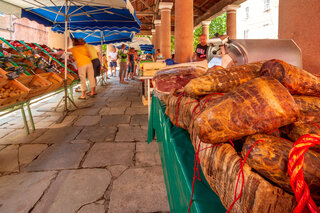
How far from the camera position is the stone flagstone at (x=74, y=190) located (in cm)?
198

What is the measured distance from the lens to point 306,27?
221cm

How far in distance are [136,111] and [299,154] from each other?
528cm

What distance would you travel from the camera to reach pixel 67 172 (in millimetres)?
2598

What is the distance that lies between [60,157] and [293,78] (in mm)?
3062

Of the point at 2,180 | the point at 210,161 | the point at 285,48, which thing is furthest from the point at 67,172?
the point at 285,48

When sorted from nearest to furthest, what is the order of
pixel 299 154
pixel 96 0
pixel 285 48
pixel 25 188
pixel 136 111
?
pixel 299 154
pixel 285 48
pixel 25 188
pixel 96 0
pixel 136 111

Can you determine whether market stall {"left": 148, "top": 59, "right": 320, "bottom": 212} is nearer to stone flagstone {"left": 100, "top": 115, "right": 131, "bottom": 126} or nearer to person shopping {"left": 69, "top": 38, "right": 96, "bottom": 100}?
stone flagstone {"left": 100, "top": 115, "right": 131, "bottom": 126}

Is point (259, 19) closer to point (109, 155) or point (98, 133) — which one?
point (98, 133)

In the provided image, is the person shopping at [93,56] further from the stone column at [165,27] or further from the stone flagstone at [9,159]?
the stone column at [165,27]

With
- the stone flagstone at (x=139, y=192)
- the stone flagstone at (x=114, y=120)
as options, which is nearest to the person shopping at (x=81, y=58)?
the stone flagstone at (x=114, y=120)

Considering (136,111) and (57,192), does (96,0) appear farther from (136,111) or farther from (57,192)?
(57,192)

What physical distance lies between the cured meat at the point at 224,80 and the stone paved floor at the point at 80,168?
1371 mm

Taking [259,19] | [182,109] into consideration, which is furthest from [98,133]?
[259,19]

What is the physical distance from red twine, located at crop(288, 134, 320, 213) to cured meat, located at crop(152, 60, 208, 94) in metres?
1.43
